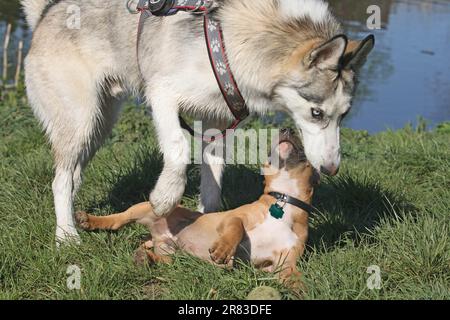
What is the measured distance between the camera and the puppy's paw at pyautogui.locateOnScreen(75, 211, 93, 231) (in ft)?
12.6

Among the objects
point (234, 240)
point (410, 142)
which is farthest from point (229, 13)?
point (410, 142)

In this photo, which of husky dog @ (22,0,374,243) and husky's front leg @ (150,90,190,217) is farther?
husky's front leg @ (150,90,190,217)

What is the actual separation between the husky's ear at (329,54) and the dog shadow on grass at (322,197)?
1.12m

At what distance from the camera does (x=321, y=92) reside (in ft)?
11.6

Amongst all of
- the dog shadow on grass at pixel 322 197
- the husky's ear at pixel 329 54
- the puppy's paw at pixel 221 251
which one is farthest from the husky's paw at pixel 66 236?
the husky's ear at pixel 329 54

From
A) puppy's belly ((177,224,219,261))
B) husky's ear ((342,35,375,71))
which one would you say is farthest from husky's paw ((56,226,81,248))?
husky's ear ((342,35,375,71))

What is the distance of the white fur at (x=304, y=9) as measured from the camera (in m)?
3.78

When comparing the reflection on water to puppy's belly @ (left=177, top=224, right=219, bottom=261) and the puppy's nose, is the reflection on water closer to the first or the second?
the puppy's nose

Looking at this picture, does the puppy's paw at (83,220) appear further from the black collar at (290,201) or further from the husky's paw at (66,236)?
the black collar at (290,201)

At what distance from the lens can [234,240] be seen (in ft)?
11.0

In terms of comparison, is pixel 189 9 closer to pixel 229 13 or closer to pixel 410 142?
pixel 229 13

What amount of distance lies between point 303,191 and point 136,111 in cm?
→ 366

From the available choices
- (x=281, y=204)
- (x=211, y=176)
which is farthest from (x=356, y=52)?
(x=211, y=176)

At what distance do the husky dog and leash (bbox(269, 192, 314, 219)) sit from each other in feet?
0.80
